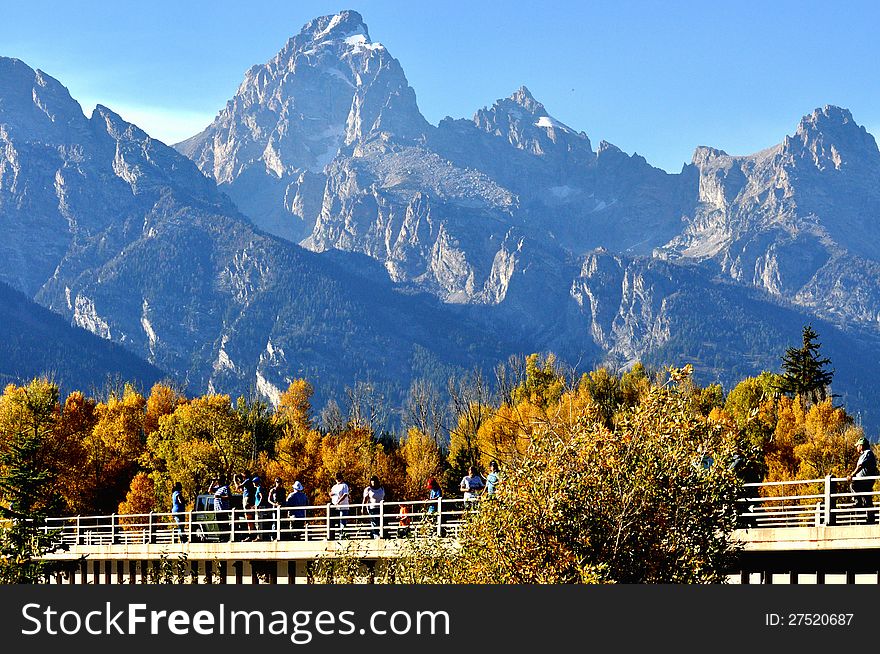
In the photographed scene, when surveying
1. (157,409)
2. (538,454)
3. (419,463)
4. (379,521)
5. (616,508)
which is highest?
(157,409)

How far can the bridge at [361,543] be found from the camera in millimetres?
37281

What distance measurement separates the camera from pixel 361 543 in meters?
45.1

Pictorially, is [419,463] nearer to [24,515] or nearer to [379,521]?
[379,521]

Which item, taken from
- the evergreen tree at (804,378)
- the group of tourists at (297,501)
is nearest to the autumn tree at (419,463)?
the evergreen tree at (804,378)

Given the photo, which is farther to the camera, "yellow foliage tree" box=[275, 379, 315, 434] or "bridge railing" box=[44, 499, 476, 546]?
"yellow foliage tree" box=[275, 379, 315, 434]

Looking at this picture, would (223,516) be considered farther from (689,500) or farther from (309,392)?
(309,392)

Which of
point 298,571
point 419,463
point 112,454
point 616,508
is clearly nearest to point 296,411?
point 419,463

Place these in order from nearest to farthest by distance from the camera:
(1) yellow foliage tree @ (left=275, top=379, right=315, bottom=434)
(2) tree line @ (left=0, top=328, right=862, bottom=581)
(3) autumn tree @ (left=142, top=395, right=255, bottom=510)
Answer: (2) tree line @ (left=0, top=328, right=862, bottom=581), (3) autumn tree @ (left=142, top=395, right=255, bottom=510), (1) yellow foliage tree @ (left=275, top=379, right=315, bottom=434)

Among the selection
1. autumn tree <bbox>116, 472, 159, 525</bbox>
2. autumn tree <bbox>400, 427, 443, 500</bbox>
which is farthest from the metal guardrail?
autumn tree <bbox>400, 427, 443, 500</bbox>

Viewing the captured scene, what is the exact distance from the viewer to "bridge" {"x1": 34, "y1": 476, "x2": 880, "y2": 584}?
122 ft

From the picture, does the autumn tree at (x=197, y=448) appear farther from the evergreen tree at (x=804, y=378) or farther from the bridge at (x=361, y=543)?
the evergreen tree at (x=804, y=378)

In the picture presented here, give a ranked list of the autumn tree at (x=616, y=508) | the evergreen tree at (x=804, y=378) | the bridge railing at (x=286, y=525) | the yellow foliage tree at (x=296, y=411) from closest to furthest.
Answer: the autumn tree at (x=616, y=508)
the bridge railing at (x=286, y=525)
the evergreen tree at (x=804, y=378)
the yellow foliage tree at (x=296, y=411)

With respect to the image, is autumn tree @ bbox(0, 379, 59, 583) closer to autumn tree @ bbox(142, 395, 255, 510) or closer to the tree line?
the tree line

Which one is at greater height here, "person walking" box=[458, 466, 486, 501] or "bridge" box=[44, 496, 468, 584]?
"person walking" box=[458, 466, 486, 501]
